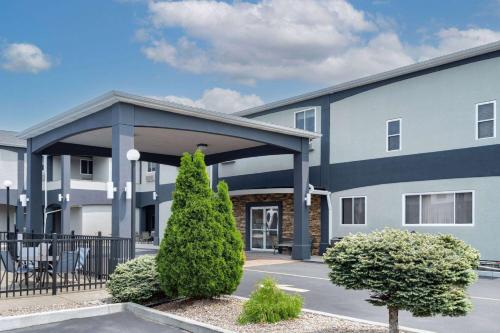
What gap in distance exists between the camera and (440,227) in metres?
17.1

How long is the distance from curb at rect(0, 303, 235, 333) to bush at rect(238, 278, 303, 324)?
60 cm

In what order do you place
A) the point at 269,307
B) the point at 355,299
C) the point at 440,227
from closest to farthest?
the point at 269,307 < the point at 355,299 < the point at 440,227

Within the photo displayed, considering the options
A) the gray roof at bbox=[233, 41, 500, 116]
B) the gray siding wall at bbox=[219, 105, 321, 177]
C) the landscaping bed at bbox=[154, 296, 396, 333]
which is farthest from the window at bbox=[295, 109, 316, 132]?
the landscaping bed at bbox=[154, 296, 396, 333]

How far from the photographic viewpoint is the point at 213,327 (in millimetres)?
7504

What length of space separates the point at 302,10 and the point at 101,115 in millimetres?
7953

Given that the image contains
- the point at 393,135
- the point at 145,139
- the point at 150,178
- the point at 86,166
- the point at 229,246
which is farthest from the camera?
the point at 86,166

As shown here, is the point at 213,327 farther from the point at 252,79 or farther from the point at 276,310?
the point at 252,79

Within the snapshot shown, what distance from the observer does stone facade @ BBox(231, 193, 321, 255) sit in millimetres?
21562

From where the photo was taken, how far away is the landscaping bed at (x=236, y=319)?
7379mm

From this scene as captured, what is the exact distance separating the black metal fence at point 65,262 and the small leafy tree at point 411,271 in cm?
689

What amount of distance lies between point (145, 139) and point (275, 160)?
24.1 feet

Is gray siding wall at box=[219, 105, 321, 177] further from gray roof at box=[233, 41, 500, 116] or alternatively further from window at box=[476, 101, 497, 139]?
window at box=[476, 101, 497, 139]

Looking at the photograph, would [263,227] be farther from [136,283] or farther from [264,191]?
[136,283]

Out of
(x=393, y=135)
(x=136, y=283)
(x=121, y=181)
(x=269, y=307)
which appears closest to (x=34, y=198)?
(x=121, y=181)
